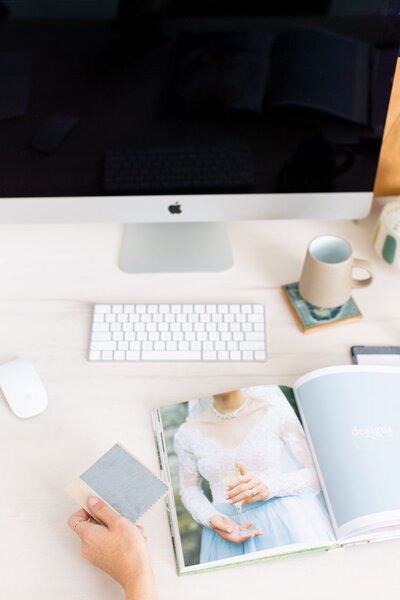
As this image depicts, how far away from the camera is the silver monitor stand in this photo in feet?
3.51

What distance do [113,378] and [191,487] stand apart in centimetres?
22

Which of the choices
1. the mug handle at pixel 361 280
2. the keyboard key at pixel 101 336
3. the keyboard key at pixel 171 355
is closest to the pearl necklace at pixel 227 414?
the keyboard key at pixel 171 355

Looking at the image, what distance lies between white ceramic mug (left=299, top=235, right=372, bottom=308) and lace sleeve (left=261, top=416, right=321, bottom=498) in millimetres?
235

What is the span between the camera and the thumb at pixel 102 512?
2.48 feet

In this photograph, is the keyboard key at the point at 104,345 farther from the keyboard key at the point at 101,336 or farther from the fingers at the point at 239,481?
the fingers at the point at 239,481

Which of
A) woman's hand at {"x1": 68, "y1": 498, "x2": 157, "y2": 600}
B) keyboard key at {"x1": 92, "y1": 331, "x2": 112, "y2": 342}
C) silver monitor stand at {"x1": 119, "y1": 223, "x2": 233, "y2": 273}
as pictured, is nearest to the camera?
woman's hand at {"x1": 68, "y1": 498, "x2": 157, "y2": 600}

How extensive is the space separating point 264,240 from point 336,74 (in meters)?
0.35

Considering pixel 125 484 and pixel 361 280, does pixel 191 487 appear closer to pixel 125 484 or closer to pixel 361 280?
pixel 125 484

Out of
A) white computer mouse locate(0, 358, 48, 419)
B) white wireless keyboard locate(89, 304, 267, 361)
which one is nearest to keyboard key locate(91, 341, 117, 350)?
white wireless keyboard locate(89, 304, 267, 361)

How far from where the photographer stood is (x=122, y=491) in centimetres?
78


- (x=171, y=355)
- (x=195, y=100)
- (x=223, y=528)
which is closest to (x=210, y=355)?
(x=171, y=355)

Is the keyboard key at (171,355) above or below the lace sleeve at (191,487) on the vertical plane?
above

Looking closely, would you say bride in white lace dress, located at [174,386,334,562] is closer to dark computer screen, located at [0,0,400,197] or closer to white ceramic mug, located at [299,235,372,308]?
white ceramic mug, located at [299,235,372,308]

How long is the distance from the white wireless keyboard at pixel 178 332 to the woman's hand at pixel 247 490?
21cm
